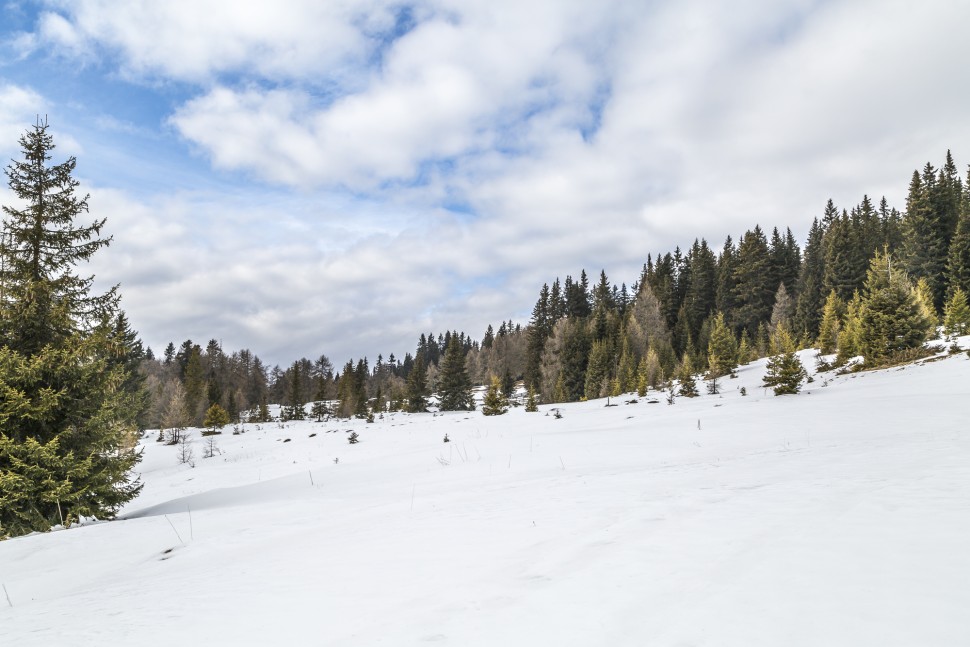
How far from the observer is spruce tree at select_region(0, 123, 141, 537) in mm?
9164

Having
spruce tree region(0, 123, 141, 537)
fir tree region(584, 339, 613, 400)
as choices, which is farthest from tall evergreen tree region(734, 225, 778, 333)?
spruce tree region(0, 123, 141, 537)

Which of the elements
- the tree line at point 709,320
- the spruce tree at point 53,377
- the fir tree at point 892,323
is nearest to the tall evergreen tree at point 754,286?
the tree line at point 709,320

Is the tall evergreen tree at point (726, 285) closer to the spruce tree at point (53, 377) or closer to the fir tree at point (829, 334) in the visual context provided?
the fir tree at point (829, 334)

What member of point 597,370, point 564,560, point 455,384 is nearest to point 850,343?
point 597,370

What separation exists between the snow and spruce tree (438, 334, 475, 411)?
35.5 meters

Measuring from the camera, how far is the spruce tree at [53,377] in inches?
361

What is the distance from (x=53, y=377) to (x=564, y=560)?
11.7 meters

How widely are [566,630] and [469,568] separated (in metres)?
1.49

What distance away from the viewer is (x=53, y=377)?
10.2 metres

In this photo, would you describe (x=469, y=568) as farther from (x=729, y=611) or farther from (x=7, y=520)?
(x=7, y=520)

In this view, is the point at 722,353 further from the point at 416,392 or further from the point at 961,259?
the point at 416,392

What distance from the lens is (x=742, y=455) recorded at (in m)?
9.43

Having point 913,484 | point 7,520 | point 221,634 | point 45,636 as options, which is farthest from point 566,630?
point 7,520

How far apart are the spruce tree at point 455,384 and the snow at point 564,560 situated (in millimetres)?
35510
